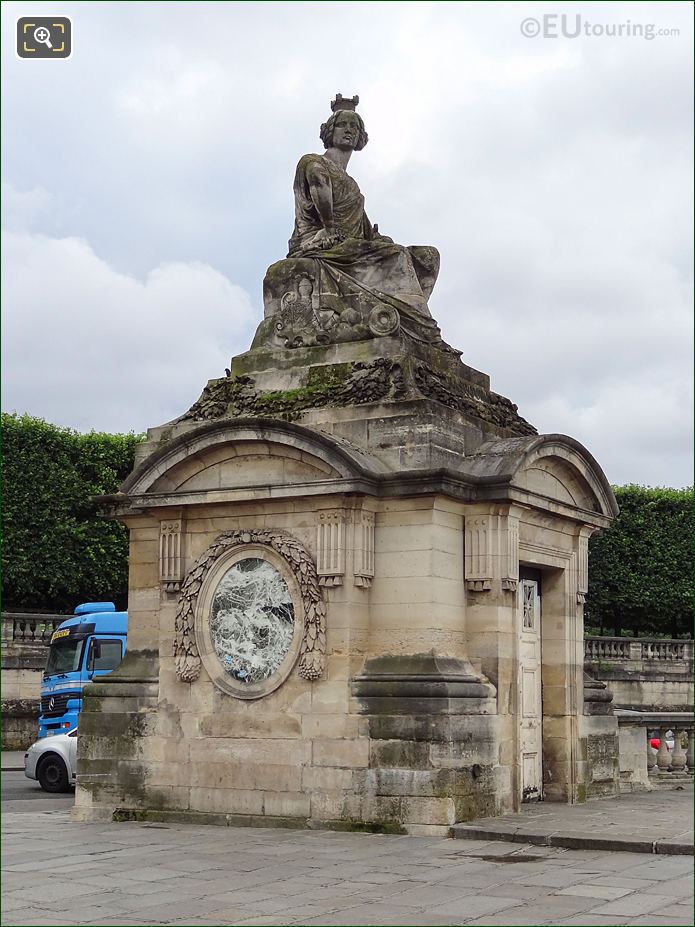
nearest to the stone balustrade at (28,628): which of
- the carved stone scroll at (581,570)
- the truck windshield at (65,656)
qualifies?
the truck windshield at (65,656)

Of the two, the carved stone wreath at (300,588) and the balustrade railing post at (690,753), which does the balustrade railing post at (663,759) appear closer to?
the balustrade railing post at (690,753)

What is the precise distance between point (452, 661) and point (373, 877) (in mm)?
3310

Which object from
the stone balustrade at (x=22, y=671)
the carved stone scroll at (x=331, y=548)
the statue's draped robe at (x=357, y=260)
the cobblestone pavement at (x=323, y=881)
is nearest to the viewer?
the cobblestone pavement at (x=323, y=881)

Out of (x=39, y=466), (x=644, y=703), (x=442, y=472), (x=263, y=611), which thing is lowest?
(x=644, y=703)

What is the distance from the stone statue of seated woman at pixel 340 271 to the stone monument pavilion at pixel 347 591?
1.4 inches

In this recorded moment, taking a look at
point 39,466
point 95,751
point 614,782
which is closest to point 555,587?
point 614,782

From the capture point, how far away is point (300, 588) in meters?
12.2

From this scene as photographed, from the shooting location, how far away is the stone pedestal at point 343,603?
11719 mm

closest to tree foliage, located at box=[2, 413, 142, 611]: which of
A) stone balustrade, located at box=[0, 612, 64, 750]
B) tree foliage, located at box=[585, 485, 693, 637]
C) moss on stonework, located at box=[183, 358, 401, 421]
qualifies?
stone balustrade, located at box=[0, 612, 64, 750]

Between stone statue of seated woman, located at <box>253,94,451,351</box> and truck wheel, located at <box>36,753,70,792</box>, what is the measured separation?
778 centimetres

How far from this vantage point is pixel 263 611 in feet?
40.8

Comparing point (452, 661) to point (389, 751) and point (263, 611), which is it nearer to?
point (389, 751)

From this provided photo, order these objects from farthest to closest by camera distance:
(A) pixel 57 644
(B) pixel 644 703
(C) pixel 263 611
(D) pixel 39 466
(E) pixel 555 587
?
(B) pixel 644 703 < (D) pixel 39 466 < (A) pixel 57 644 < (E) pixel 555 587 < (C) pixel 263 611

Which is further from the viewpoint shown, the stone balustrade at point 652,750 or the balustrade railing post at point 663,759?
the balustrade railing post at point 663,759
